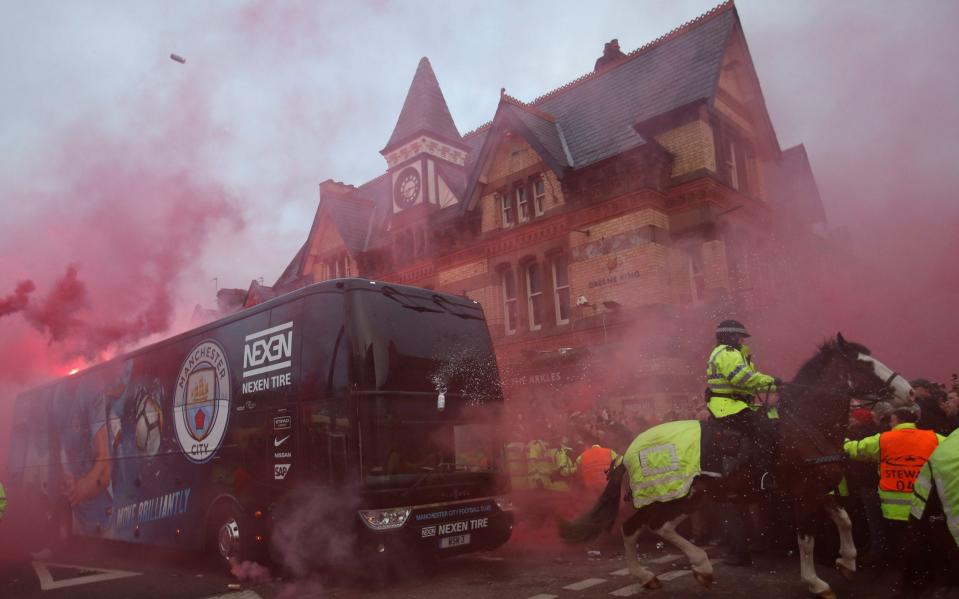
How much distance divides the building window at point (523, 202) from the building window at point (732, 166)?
5750 millimetres

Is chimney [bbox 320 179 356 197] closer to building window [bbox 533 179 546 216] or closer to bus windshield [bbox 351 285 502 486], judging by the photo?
building window [bbox 533 179 546 216]

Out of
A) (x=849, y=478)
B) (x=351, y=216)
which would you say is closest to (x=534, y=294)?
(x=351, y=216)

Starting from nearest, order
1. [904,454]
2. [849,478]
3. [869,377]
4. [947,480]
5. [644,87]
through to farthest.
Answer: [947,480] → [904,454] → [869,377] → [849,478] → [644,87]

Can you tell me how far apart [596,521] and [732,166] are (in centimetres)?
1471

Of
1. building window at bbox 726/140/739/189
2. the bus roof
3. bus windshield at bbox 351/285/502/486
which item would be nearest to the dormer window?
building window at bbox 726/140/739/189

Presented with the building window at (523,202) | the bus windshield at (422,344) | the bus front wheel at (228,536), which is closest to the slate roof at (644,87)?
the building window at (523,202)

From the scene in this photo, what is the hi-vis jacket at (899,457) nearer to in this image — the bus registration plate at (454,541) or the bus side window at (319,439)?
the bus registration plate at (454,541)

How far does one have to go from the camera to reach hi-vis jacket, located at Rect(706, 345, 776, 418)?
20.9 ft

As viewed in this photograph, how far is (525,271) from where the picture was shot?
2028 centimetres

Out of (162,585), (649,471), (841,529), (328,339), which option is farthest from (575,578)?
(162,585)

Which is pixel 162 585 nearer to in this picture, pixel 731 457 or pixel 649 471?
pixel 649 471

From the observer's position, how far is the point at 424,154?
23.3 m

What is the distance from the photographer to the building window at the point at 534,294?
65.1 ft

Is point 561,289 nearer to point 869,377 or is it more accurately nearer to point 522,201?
point 522,201
